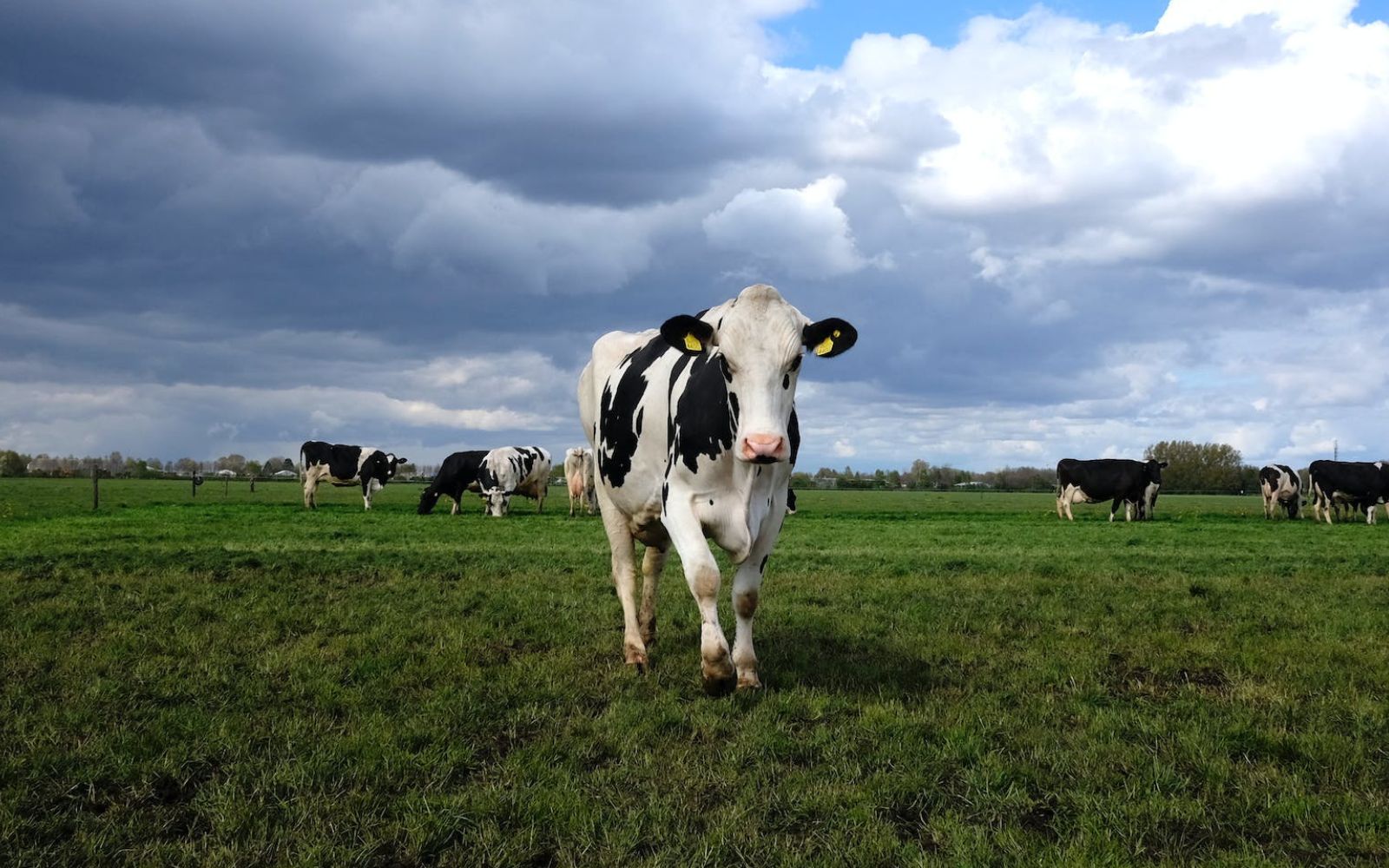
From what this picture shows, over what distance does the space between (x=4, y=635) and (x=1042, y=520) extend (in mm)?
35305

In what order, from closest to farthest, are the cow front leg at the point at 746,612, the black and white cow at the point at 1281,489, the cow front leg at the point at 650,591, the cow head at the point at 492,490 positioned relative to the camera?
the cow front leg at the point at 746,612
the cow front leg at the point at 650,591
the cow head at the point at 492,490
the black and white cow at the point at 1281,489

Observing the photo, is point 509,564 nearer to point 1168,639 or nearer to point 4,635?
point 4,635

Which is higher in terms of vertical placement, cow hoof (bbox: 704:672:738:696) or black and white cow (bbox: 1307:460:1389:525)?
black and white cow (bbox: 1307:460:1389:525)

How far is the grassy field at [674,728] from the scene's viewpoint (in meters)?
4.13

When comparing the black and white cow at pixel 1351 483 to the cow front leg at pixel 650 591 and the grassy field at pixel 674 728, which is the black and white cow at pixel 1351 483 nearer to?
the grassy field at pixel 674 728

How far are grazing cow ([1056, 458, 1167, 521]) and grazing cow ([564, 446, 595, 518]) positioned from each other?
2033 centimetres

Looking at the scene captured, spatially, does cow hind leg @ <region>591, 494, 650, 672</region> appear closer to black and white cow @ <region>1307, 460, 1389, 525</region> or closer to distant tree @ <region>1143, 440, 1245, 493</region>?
black and white cow @ <region>1307, 460, 1389, 525</region>

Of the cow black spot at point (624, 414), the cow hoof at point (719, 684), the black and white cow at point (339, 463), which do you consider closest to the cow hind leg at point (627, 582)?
the cow black spot at point (624, 414)

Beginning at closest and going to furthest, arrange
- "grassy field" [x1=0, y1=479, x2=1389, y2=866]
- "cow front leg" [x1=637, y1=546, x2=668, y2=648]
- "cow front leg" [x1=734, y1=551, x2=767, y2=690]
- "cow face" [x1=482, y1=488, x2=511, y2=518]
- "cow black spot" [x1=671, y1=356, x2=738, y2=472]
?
"grassy field" [x1=0, y1=479, x2=1389, y2=866]
"cow black spot" [x1=671, y1=356, x2=738, y2=472]
"cow front leg" [x1=734, y1=551, x2=767, y2=690]
"cow front leg" [x1=637, y1=546, x2=668, y2=648]
"cow face" [x1=482, y1=488, x2=511, y2=518]

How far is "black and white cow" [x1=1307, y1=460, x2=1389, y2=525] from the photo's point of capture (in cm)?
3916

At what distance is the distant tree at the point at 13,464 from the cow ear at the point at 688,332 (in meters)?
109

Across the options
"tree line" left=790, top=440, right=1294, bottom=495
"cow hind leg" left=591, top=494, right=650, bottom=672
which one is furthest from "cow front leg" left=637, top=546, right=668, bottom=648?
"tree line" left=790, top=440, right=1294, bottom=495

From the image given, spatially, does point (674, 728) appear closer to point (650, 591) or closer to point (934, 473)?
point (650, 591)

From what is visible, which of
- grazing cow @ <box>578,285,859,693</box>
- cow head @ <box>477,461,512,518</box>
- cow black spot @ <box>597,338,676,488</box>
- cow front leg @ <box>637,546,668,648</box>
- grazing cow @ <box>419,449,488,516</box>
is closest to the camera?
grazing cow @ <box>578,285,859,693</box>
